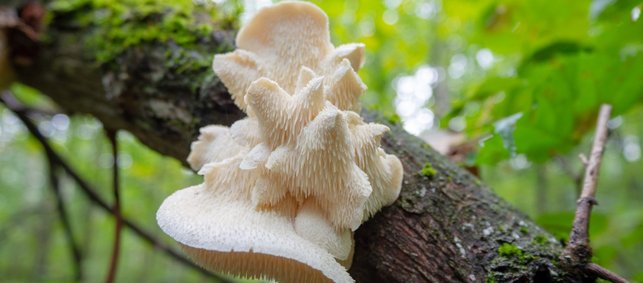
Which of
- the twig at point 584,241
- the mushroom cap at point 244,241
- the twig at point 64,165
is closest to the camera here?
the mushroom cap at point 244,241

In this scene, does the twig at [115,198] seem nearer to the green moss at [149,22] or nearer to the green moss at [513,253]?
the green moss at [149,22]

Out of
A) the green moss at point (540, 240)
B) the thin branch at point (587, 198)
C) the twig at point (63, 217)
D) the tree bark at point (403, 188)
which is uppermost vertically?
the thin branch at point (587, 198)

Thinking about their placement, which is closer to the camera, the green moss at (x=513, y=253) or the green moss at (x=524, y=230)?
the green moss at (x=513, y=253)

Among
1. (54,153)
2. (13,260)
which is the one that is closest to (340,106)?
(54,153)

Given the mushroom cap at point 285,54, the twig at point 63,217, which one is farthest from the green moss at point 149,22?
the twig at point 63,217

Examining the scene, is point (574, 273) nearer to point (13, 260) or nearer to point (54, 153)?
point (54, 153)

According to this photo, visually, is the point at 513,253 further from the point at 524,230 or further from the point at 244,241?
the point at 244,241

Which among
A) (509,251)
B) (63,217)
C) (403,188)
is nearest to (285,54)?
(403,188)
